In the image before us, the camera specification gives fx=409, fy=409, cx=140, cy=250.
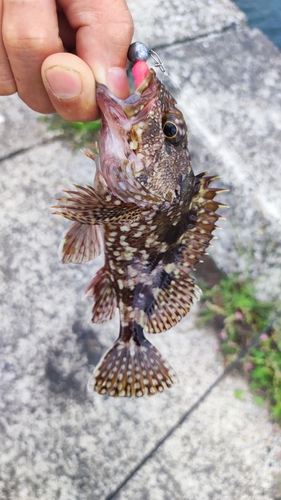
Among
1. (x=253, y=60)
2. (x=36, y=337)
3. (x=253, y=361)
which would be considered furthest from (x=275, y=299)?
(x=253, y=60)

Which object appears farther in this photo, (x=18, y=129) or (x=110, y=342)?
(x=18, y=129)

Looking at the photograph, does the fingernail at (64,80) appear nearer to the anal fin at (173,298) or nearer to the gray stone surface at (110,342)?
the anal fin at (173,298)

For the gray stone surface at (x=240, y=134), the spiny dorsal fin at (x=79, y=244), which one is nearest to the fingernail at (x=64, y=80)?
the spiny dorsal fin at (x=79, y=244)

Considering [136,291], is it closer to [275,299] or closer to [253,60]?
[275,299]

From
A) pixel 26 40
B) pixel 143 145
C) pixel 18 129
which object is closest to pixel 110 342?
pixel 143 145

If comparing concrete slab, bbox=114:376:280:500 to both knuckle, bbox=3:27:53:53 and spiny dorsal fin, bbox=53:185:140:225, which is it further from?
knuckle, bbox=3:27:53:53

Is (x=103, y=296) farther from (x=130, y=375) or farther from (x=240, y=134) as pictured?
(x=240, y=134)

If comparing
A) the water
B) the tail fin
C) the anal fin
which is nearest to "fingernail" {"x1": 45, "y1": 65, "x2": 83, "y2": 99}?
the anal fin
